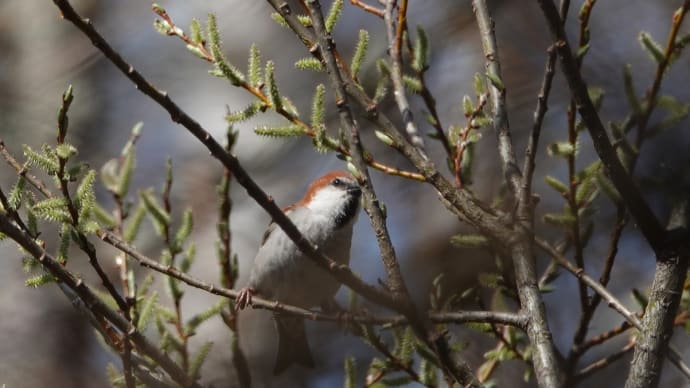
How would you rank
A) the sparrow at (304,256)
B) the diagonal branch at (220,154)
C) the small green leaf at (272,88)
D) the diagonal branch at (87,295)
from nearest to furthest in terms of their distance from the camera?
the diagonal branch at (220,154) < the diagonal branch at (87,295) < the small green leaf at (272,88) < the sparrow at (304,256)

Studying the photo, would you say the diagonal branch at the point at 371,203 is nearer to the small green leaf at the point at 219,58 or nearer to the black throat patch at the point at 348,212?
the small green leaf at the point at 219,58

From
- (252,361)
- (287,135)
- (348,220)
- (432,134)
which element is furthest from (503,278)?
(252,361)

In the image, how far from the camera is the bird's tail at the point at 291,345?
345 centimetres

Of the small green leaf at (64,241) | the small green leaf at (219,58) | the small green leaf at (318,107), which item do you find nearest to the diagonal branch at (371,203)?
the small green leaf at (318,107)

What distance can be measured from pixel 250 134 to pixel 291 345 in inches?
61.3

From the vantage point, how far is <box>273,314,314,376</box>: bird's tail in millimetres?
3453

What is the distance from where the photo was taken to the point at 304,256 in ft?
10.4

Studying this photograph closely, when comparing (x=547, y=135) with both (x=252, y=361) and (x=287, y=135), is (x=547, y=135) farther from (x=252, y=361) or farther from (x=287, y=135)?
(x=287, y=135)

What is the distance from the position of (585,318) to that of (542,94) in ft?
2.26

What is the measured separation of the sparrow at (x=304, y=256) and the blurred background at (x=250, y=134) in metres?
0.42

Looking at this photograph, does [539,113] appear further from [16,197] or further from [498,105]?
[16,197]

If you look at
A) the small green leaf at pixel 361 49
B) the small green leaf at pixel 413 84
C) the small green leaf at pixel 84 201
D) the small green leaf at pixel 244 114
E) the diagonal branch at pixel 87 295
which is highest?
the small green leaf at pixel 413 84

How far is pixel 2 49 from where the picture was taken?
5.73 m

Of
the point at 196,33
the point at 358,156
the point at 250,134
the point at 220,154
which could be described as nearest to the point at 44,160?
the point at 220,154
